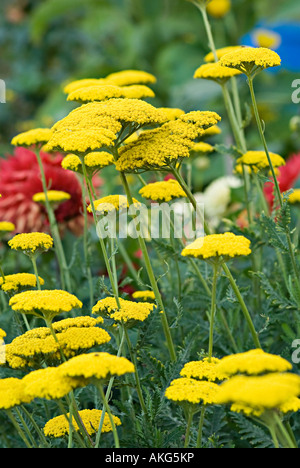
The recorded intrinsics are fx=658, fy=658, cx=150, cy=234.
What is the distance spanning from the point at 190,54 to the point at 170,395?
108 inches

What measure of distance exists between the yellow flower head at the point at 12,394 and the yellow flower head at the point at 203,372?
0.13 metres

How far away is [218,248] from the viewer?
1.69ft

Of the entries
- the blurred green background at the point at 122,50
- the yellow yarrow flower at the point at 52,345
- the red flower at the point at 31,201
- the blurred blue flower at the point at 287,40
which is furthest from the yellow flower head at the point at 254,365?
the blurred blue flower at the point at 287,40

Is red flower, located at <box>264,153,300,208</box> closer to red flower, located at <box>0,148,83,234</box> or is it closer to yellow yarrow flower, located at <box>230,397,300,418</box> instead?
red flower, located at <box>0,148,83,234</box>

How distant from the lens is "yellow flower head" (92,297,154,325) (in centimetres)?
57

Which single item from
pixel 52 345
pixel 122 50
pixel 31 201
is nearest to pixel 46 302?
pixel 52 345

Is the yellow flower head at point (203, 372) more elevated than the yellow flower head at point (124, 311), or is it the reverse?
the yellow flower head at point (124, 311)

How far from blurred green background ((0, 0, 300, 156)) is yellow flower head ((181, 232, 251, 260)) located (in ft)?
6.94

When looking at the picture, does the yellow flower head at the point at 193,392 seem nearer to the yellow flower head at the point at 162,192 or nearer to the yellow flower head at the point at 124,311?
the yellow flower head at the point at 124,311

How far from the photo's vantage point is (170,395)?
0.50 metres

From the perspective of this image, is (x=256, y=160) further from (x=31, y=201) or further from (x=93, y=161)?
(x=31, y=201)

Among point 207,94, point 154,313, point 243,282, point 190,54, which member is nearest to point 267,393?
point 154,313

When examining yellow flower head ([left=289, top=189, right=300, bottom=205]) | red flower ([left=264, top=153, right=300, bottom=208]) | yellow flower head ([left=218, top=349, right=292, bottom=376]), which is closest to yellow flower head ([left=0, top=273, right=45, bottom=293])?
yellow flower head ([left=218, top=349, right=292, bottom=376])

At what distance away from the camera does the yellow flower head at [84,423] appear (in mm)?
556
